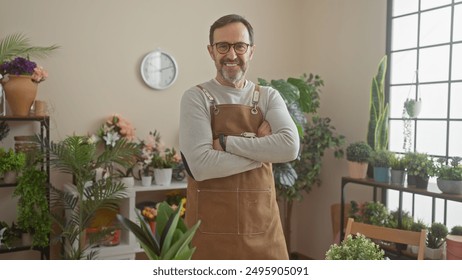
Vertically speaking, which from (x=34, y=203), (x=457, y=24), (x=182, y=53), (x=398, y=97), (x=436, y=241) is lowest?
(x=436, y=241)

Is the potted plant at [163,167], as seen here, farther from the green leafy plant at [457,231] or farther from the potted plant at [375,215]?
the green leafy plant at [457,231]

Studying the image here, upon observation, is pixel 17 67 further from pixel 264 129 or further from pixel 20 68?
pixel 264 129

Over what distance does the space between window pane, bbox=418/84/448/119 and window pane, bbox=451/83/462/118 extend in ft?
0.18

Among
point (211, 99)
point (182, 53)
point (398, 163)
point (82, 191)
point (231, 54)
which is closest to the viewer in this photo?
point (231, 54)

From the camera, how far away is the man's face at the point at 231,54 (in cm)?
143

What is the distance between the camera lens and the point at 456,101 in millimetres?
2943

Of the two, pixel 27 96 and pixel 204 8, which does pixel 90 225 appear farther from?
pixel 204 8

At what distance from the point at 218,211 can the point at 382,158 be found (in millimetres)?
1795

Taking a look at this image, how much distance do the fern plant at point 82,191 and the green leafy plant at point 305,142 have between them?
3.73 feet

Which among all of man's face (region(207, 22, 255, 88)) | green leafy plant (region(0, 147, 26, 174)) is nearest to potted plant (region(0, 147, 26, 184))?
green leafy plant (region(0, 147, 26, 174))

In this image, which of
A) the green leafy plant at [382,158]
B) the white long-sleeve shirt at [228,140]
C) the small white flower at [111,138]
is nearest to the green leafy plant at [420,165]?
the green leafy plant at [382,158]

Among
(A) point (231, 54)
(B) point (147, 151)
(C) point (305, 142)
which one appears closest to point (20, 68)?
(B) point (147, 151)

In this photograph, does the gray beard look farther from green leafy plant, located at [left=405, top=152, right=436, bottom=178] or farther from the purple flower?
the purple flower

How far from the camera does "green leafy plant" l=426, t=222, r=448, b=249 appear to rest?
264cm
